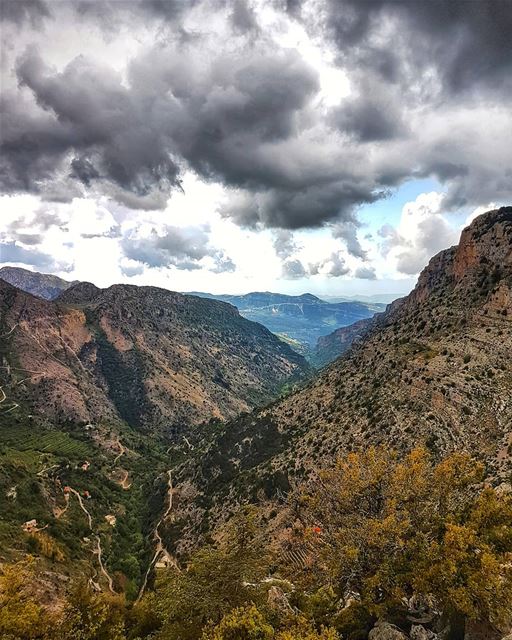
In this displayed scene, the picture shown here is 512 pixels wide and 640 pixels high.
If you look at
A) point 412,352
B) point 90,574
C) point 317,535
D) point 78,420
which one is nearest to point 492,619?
point 317,535

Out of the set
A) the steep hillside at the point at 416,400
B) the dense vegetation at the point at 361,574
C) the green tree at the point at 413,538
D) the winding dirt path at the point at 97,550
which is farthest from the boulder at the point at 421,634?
the winding dirt path at the point at 97,550

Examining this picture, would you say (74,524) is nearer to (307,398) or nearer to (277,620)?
(307,398)

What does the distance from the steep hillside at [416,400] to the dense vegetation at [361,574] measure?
23.3 m

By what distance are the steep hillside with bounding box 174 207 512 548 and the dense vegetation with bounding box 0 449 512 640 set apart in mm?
23254

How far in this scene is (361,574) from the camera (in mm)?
29594

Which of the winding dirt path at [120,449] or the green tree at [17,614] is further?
the winding dirt path at [120,449]

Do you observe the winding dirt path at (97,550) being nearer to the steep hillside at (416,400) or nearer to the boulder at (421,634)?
the steep hillside at (416,400)

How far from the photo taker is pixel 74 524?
10144 centimetres

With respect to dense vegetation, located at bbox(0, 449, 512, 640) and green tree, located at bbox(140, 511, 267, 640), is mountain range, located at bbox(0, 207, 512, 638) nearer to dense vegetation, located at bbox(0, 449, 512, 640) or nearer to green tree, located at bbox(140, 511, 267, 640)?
dense vegetation, located at bbox(0, 449, 512, 640)

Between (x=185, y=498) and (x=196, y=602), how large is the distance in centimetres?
9410

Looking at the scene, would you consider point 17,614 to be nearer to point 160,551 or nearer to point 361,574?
point 361,574

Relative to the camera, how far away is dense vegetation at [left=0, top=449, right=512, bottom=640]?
2422 centimetres

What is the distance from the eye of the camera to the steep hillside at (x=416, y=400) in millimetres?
67438

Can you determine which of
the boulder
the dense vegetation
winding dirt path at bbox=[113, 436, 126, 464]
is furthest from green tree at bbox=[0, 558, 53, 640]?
winding dirt path at bbox=[113, 436, 126, 464]
